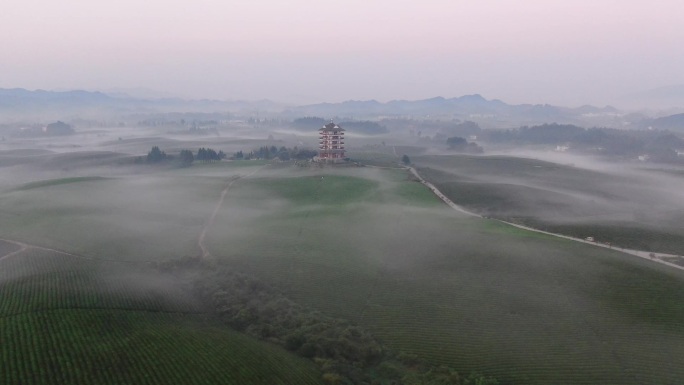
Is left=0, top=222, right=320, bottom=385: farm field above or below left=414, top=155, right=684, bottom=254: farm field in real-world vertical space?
below

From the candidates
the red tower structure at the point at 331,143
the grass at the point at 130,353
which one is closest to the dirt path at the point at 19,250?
the grass at the point at 130,353

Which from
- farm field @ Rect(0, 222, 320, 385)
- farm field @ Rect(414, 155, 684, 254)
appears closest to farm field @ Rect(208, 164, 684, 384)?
farm field @ Rect(0, 222, 320, 385)

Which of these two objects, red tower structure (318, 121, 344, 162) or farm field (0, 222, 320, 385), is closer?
farm field (0, 222, 320, 385)

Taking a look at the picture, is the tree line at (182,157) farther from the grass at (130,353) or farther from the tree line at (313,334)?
the grass at (130,353)

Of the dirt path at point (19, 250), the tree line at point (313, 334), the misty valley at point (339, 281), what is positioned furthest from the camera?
the dirt path at point (19, 250)

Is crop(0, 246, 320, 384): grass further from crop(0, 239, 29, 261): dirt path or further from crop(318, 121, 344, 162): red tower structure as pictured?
crop(318, 121, 344, 162): red tower structure
